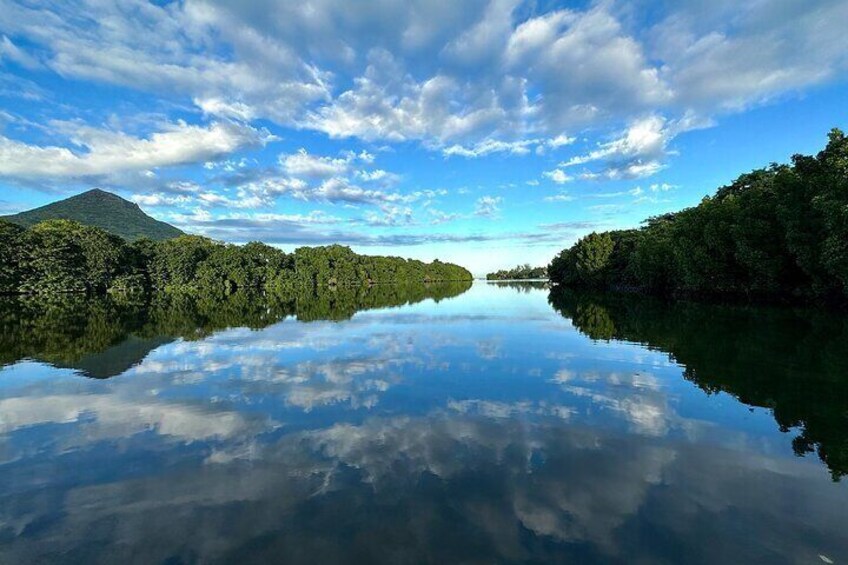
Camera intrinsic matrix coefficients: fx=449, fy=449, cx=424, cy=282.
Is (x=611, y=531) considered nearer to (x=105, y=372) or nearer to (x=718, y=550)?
(x=718, y=550)

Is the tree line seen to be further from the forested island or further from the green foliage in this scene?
the forested island

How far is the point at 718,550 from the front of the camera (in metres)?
5.19

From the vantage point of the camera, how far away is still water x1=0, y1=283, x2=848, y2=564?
18.0 feet

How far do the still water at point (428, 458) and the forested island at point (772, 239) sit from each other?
1585 centimetres

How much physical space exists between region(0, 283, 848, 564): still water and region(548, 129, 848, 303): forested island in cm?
1585

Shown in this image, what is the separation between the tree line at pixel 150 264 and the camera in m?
73.8

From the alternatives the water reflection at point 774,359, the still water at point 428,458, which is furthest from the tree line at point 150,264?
the water reflection at point 774,359

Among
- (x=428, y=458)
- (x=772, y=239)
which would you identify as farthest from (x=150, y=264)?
(x=428, y=458)

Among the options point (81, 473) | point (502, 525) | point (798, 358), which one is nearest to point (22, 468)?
point (81, 473)

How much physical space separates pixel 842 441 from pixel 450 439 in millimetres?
7367

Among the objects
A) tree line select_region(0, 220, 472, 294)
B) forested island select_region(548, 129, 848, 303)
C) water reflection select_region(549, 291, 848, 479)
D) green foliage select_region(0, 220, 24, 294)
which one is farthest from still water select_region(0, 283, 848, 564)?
tree line select_region(0, 220, 472, 294)

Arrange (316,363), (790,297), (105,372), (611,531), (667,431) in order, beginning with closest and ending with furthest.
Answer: (611,531)
(667,431)
(105,372)
(316,363)
(790,297)

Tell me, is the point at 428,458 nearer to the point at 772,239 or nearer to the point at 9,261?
the point at 772,239

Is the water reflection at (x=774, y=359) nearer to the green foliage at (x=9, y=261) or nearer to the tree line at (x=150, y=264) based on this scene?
the green foliage at (x=9, y=261)
